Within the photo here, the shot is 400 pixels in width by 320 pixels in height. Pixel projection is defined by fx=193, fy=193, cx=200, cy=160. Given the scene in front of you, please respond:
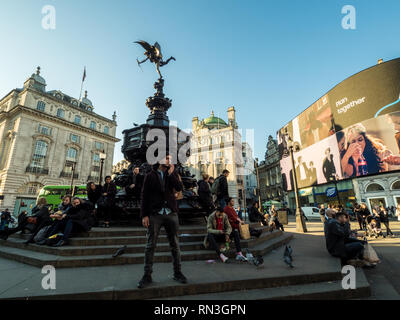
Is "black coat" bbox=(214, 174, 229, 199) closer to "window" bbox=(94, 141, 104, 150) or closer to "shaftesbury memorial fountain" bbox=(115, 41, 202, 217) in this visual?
"shaftesbury memorial fountain" bbox=(115, 41, 202, 217)

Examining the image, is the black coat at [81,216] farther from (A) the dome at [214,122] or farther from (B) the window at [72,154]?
(A) the dome at [214,122]

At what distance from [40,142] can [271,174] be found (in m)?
55.7

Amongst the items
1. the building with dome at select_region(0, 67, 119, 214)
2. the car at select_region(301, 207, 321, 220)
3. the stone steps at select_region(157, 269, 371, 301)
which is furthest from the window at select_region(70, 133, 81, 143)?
the stone steps at select_region(157, 269, 371, 301)

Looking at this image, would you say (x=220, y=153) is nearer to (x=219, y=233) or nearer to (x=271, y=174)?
(x=271, y=174)

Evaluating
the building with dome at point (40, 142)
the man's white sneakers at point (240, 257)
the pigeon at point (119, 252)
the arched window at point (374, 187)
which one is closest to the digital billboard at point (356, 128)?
the arched window at point (374, 187)

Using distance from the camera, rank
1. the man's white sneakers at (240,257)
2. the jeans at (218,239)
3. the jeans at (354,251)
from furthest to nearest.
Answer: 1. the jeans at (218,239)
2. the man's white sneakers at (240,257)
3. the jeans at (354,251)

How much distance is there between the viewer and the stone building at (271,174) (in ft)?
179

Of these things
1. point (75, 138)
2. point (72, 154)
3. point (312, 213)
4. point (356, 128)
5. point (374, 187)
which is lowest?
point (312, 213)

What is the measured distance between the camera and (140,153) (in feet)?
26.4

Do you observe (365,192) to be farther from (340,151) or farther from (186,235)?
(186,235)

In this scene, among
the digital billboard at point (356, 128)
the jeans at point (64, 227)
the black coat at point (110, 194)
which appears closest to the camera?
the jeans at point (64, 227)

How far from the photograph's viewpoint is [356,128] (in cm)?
2856

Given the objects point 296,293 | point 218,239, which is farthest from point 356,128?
point 296,293

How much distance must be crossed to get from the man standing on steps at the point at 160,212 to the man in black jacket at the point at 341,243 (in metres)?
3.70
